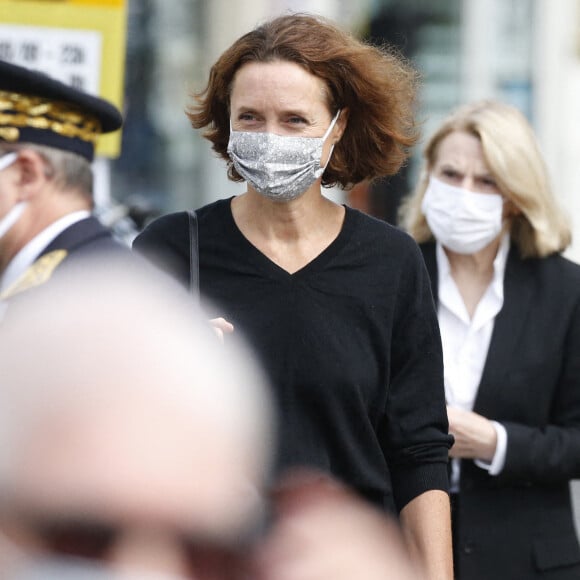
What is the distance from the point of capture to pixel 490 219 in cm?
392

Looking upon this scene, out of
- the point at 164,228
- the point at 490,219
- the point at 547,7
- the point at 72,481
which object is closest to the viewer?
the point at 72,481

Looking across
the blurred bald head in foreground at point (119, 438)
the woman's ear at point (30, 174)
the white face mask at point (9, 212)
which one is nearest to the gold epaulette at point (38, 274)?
the white face mask at point (9, 212)

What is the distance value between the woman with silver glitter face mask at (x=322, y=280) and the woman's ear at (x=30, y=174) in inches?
24.9

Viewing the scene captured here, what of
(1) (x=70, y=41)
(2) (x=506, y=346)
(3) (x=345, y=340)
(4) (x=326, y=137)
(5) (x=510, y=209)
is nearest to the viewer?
(3) (x=345, y=340)

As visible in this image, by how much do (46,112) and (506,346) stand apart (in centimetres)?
169

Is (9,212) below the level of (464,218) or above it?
above

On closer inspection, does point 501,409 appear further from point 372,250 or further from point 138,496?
point 138,496

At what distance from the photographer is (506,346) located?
3.71 meters

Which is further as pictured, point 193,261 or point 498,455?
point 498,455

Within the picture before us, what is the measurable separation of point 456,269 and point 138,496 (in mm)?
3014

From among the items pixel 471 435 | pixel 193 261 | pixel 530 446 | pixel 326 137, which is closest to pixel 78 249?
pixel 193 261

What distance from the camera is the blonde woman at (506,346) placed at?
11.9 ft

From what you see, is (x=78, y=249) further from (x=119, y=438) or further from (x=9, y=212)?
(x=119, y=438)

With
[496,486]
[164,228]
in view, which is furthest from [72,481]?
[496,486]
